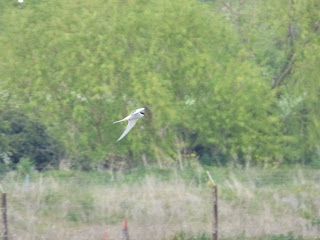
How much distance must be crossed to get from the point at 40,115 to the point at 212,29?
16.9 feet

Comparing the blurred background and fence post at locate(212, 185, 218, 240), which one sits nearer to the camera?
fence post at locate(212, 185, 218, 240)

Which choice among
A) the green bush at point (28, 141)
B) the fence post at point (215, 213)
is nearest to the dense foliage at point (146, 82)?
the green bush at point (28, 141)

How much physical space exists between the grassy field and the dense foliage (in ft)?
11.8

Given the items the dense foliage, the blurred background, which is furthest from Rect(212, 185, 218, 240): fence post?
the dense foliage

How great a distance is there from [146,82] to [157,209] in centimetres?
564

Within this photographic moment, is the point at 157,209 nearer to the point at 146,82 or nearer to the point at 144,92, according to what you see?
the point at 144,92

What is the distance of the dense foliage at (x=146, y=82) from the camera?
17.1 meters

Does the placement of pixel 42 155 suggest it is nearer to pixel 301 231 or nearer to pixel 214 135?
pixel 214 135

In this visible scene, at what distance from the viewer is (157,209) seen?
11695 millimetres

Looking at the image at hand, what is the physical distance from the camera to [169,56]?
17.3 metres

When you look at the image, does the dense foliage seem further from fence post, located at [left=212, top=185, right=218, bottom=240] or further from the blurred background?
fence post, located at [left=212, top=185, right=218, bottom=240]

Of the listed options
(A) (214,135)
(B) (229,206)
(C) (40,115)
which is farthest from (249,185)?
(C) (40,115)

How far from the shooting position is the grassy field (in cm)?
1098

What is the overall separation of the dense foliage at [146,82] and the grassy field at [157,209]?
142 inches
